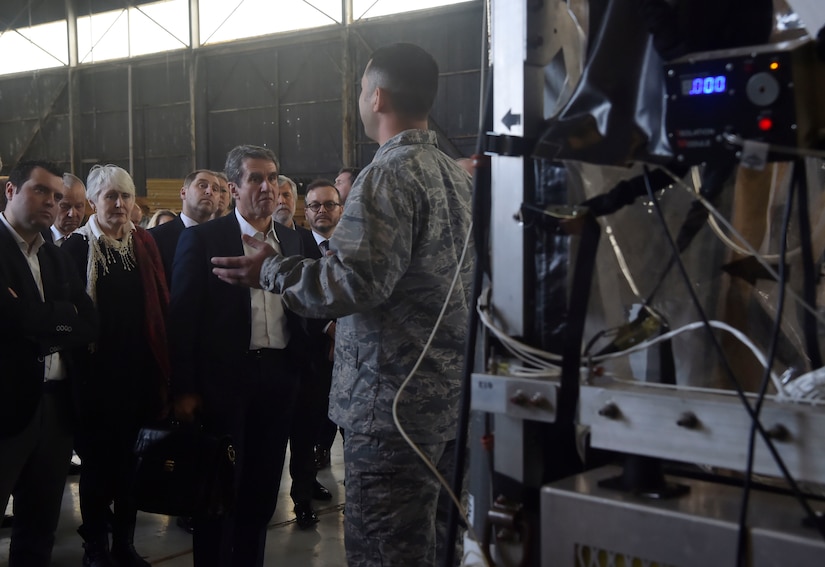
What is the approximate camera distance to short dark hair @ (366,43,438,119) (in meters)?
2.20

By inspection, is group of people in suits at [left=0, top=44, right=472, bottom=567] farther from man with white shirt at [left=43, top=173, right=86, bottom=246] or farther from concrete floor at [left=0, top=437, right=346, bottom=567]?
man with white shirt at [left=43, top=173, right=86, bottom=246]

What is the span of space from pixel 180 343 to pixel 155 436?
31 cm

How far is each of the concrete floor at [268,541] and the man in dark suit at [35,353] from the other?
633 millimetres

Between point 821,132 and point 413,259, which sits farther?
point 413,259

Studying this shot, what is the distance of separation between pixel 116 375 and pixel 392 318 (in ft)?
5.44

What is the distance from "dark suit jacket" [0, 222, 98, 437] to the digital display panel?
90.0 inches

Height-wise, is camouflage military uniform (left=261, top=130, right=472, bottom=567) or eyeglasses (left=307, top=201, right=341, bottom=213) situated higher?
eyeglasses (left=307, top=201, right=341, bottom=213)

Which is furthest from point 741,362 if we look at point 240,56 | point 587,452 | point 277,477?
point 240,56

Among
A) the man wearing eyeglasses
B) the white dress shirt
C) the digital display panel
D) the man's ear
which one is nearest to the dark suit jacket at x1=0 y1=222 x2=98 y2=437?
the white dress shirt

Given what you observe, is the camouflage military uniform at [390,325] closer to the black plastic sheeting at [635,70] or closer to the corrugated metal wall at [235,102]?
the black plastic sheeting at [635,70]

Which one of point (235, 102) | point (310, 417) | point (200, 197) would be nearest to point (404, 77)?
point (310, 417)

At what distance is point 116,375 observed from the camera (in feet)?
10.8

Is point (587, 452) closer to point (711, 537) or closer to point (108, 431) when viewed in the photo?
point (711, 537)

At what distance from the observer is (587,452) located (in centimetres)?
131
